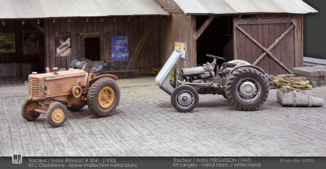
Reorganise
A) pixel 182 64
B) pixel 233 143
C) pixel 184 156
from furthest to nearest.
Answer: pixel 182 64, pixel 233 143, pixel 184 156

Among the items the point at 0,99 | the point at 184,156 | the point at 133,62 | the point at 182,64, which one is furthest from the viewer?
the point at 133,62

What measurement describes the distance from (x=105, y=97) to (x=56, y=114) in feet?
4.51

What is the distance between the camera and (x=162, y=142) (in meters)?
8.19

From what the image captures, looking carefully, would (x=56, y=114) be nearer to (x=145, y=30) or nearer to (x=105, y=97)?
(x=105, y=97)

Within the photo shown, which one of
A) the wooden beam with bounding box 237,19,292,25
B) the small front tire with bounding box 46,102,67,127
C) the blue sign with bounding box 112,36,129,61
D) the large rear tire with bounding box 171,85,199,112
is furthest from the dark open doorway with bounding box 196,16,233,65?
the small front tire with bounding box 46,102,67,127

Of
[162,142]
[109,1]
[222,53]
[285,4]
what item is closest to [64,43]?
[109,1]

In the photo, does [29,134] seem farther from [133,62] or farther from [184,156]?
[133,62]

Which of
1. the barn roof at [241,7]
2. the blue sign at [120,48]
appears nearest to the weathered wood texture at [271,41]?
the barn roof at [241,7]

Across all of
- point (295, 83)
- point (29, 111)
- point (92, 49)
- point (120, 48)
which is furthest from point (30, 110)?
point (295, 83)

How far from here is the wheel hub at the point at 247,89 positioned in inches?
433

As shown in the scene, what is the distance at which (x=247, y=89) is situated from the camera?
36.1 feet

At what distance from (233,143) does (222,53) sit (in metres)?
11.5

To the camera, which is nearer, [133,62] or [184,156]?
[184,156]

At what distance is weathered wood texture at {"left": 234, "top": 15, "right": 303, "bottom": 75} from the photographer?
625 inches
